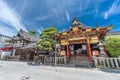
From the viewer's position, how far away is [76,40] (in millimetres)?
11406

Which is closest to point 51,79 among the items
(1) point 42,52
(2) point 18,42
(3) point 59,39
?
(3) point 59,39

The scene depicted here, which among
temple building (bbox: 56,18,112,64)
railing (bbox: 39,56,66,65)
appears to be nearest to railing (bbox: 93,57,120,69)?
temple building (bbox: 56,18,112,64)

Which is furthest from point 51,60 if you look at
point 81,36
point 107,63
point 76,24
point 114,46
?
point 114,46

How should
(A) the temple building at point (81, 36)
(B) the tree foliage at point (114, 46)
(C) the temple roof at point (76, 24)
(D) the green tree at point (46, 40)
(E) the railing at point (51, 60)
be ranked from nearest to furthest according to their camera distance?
(B) the tree foliage at point (114, 46) < (A) the temple building at point (81, 36) < (E) the railing at point (51, 60) < (C) the temple roof at point (76, 24) < (D) the green tree at point (46, 40)

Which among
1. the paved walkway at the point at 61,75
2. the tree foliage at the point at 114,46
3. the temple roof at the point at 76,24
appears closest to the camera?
the paved walkway at the point at 61,75

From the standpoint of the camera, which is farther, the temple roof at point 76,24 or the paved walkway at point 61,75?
the temple roof at point 76,24

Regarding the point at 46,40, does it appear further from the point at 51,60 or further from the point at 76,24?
the point at 76,24

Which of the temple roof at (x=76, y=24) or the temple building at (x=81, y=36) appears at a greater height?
the temple roof at (x=76, y=24)

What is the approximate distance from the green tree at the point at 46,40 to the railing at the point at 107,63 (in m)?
6.23

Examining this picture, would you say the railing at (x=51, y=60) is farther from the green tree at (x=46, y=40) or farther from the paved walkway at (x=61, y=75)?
the paved walkway at (x=61, y=75)

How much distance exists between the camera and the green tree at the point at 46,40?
11.8 m

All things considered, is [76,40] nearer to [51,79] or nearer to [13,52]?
[51,79]

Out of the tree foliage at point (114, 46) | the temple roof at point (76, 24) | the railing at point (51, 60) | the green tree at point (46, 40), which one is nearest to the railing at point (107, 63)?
the tree foliage at point (114, 46)

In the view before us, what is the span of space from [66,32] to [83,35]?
2.34 m
